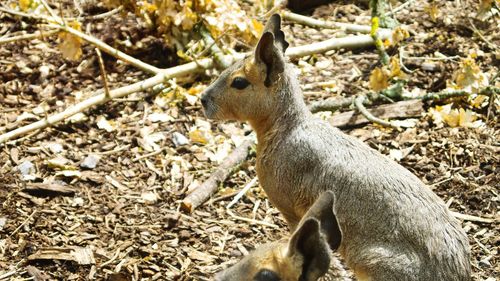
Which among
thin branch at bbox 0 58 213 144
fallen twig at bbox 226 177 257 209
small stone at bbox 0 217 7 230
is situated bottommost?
fallen twig at bbox 226 177 257 209

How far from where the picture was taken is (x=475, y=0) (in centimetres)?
848

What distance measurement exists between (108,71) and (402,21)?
3.06 meters

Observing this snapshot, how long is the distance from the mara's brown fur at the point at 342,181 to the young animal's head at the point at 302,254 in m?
0.78

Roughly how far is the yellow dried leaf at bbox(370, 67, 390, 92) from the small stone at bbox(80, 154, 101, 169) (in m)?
2.41

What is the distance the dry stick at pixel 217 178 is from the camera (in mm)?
5992

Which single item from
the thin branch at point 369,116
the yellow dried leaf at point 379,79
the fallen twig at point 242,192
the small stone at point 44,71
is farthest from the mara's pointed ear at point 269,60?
the small stone at point 44,71

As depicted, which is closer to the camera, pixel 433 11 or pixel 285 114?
pixel 285 114

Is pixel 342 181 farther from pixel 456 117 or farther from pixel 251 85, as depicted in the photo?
pixel 456 117

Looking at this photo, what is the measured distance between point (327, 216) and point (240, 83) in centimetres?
162

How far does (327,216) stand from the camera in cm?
381

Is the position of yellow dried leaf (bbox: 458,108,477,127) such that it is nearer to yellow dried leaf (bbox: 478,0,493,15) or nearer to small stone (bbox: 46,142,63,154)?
yellow dried leaf (bbox: 478,0,493,15)

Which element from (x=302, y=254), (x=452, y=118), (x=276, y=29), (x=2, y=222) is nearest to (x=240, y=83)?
(x=276, y=29)

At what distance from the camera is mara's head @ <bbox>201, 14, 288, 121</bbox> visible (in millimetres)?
5078

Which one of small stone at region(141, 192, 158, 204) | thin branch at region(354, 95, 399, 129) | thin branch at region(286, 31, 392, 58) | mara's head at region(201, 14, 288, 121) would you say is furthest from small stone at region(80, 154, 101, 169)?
thin branch at region(354, 95, 399, 129)
